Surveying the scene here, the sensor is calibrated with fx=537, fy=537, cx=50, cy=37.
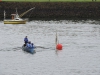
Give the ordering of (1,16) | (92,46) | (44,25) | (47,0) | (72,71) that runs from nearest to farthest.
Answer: (72,71)
(92,46)
(44,25)
(1,16)
(47,0)

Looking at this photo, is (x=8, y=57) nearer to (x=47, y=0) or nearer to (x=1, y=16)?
(x=1, y=16)

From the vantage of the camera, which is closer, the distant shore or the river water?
the river water

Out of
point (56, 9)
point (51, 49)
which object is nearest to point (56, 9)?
point (56, 9)

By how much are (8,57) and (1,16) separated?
65479 mm

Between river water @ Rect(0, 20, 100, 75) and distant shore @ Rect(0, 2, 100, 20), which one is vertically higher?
distant shore @ Rect(0, 2, 100, 20)

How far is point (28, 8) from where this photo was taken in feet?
531

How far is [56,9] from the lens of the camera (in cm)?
16100

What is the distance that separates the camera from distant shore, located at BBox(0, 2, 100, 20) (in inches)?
6260

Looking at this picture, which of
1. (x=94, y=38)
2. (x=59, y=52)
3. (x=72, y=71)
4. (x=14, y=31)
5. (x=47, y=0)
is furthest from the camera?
(x=47, y=0)

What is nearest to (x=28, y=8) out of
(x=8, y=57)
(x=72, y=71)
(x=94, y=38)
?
(x=94, y=38)

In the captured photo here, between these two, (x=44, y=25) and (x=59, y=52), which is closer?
(x=59, y=52)

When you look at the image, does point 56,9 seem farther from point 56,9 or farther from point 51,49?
point 51,49

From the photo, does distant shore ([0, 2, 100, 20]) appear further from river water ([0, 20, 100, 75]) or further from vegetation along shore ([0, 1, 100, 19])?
river water ([0, 20, 100, 75])

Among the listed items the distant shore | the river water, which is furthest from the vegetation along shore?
the river water
